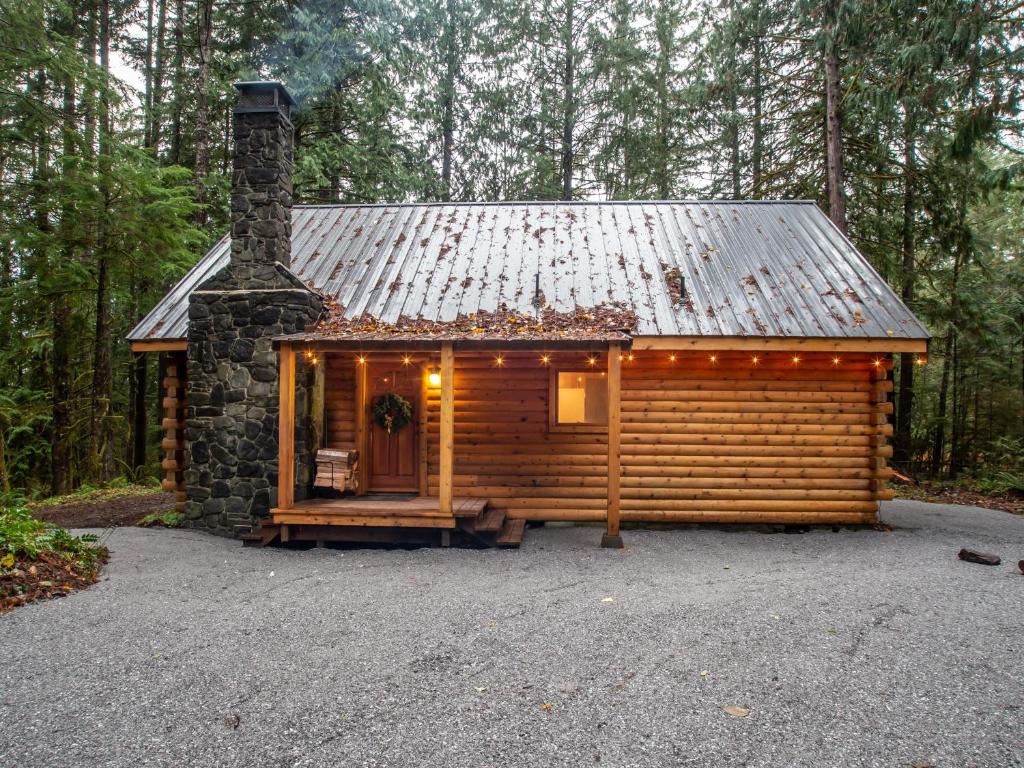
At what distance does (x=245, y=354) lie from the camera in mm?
7324

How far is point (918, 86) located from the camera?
897 cm

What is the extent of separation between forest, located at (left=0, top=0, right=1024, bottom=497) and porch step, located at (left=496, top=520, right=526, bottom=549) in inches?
305

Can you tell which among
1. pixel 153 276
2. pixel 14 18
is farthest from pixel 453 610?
pixel 14 18

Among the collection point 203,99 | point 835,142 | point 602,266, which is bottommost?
point 602,266

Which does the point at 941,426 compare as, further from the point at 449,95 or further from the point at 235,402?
the point at 235,402

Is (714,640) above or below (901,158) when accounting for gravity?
below

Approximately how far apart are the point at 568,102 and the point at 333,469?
1292 centimetres

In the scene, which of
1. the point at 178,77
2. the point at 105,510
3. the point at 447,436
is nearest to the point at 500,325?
the point at 447,436

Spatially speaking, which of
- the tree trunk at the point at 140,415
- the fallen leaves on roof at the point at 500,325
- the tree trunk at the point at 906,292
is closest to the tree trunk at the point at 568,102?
the tree trunk at the point at 906,292

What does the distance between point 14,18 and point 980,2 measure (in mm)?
13548

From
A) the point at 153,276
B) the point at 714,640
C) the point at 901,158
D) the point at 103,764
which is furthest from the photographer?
the point at 901,158

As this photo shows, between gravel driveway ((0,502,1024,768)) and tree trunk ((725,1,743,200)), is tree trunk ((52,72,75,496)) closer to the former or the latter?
gravel driveway ((0,502,1024,768))

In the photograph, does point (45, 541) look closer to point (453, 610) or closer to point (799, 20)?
point (453, 610)

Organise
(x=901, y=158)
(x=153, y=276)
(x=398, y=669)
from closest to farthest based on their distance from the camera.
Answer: (x=398, y=669)
(x=153, y=276)
(x=901, y=158)
